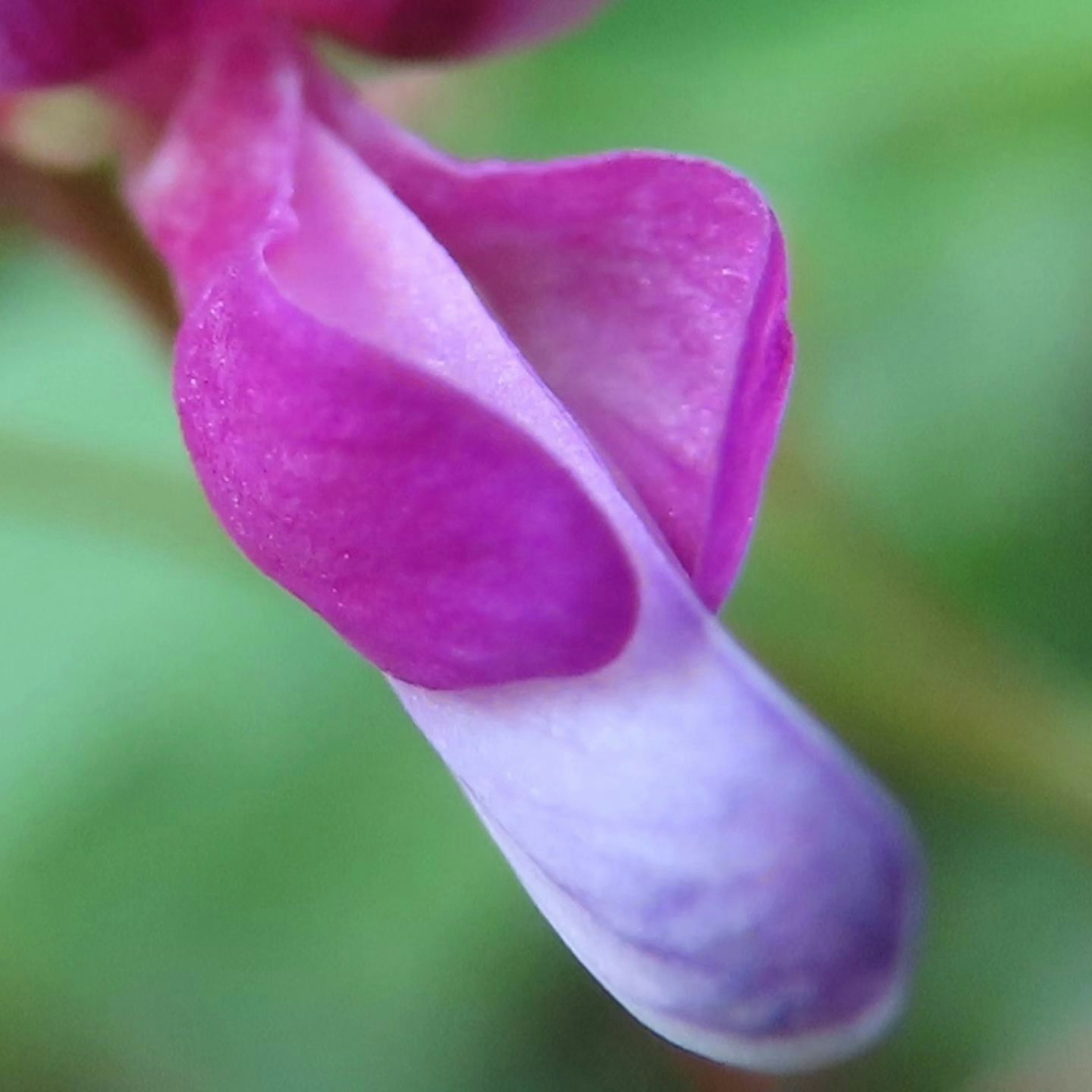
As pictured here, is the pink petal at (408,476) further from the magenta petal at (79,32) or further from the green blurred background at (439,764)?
the green blurred background at (439,764)

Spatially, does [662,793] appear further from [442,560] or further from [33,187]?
[33,187]

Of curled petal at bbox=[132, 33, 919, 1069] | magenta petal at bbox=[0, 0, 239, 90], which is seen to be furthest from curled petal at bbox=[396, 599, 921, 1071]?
magenta petal at bbox=[0, 0, 239, 90]

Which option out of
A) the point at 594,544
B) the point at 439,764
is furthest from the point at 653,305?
the point at 439,764

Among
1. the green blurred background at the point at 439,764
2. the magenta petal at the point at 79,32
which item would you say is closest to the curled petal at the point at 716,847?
the magenta petal at the point at 79,32

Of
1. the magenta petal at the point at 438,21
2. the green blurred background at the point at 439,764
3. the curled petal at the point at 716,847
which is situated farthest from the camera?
the green blurred background at the point at 439,764

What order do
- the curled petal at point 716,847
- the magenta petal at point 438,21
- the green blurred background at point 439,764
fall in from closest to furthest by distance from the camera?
1. the curled petal at point 716,847
2. the magenta petal at point 438,21
3. the green blurred background at point 439,764

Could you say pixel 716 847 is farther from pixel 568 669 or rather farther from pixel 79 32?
pixel 79 32

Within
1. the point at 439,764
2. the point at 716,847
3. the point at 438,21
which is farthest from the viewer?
the point at 439,764
